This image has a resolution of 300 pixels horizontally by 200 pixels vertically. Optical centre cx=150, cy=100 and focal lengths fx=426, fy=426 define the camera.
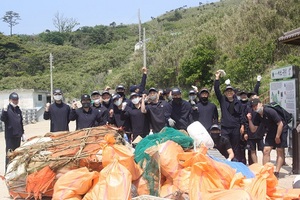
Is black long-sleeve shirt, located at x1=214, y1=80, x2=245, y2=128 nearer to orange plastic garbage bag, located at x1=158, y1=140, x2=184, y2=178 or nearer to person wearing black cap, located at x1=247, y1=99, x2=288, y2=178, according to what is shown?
person wearing black cap, located at x1=247, y1=99, x2=288, y2=178

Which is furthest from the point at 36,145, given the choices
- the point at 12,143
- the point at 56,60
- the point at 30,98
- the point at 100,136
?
the point at 56,60

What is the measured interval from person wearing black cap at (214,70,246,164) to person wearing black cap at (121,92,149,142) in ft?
4.53

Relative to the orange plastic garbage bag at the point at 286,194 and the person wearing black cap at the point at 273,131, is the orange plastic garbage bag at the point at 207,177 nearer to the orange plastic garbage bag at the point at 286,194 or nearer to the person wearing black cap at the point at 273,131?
the orange plastic garbage bag at the point at 286,194

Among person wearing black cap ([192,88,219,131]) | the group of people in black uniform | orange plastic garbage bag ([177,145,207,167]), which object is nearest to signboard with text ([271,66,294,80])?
the group of people in black uniform

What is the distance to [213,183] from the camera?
4754 mm

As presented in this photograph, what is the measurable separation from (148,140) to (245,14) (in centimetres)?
2523

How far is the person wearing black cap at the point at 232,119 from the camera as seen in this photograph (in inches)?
294

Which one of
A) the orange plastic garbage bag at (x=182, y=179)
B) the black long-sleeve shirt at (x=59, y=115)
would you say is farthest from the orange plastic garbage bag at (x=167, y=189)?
the black long-sleeve shirt at (x=59, y=115)

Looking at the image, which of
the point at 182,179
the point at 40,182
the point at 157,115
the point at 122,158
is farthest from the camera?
the point at 157,115

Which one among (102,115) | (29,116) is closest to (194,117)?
(102,115)

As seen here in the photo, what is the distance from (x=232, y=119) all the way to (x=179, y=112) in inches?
36.8

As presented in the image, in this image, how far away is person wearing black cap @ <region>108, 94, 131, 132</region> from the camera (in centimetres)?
789

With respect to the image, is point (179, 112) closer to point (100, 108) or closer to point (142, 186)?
point (100, 108)

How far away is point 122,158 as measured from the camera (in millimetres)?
5496
